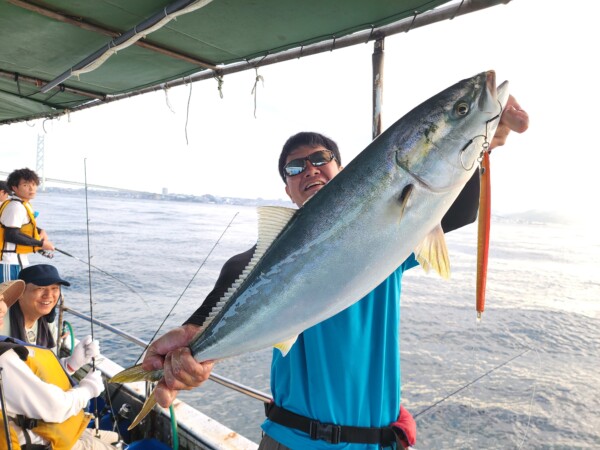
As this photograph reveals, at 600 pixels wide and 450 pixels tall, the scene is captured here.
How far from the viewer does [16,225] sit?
6664 mm

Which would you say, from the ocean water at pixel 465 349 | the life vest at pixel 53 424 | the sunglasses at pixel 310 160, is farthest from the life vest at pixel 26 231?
the sunglasses at pixel 310 160

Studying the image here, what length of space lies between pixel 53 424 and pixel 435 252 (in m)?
3.33

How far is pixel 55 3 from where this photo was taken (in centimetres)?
319

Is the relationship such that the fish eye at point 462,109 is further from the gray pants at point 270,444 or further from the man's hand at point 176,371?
the gray pants at point 270,444

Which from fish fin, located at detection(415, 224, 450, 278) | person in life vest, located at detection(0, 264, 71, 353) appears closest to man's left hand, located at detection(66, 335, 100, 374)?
person in life vest, located at detection(0, 264, 71, 353)

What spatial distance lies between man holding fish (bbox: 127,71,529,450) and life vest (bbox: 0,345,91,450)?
2.05 m

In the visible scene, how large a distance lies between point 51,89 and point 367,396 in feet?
20.3

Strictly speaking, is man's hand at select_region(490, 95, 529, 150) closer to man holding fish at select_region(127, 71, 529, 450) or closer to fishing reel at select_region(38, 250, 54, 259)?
man holding fish at select_region(127, 71, 529, 450)

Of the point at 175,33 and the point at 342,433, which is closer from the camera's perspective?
the point at 342,433

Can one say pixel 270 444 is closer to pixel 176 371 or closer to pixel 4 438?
pixel 176 371

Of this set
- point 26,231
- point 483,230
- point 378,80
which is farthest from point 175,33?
point 26,231

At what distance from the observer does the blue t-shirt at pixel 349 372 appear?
1934 mm

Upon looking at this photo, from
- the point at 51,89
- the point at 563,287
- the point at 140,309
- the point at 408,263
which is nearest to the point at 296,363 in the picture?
the point at 408,263

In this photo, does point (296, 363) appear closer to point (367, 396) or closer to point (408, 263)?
point (367, 396)
